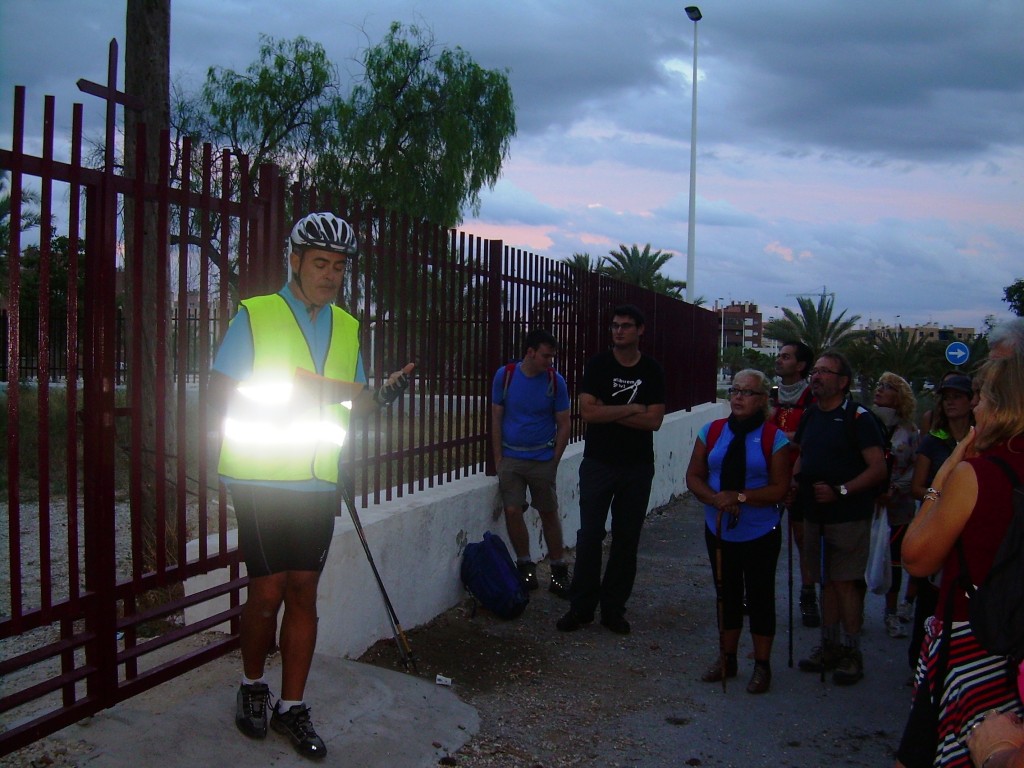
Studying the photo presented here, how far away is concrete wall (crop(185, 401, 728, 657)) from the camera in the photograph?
4.92 metres

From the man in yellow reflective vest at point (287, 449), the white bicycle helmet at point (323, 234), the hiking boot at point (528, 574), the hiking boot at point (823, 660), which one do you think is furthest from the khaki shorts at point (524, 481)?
the white bicycle helmet at point (323, 234)

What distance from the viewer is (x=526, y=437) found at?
6902 millimetres

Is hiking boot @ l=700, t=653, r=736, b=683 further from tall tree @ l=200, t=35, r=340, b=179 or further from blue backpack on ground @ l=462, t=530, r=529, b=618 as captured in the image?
tall tree @ l=200, t=35, r=340, b=179

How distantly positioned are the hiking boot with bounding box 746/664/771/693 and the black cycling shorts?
2754mm

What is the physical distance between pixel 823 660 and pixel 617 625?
1.33 meters

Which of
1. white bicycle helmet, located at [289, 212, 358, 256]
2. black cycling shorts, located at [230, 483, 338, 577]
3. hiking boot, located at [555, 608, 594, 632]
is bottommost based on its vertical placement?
hiking boot, located at [555, 608, 594, 632]

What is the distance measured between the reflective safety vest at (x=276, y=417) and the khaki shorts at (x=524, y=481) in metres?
3.25

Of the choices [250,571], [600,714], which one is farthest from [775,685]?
[250,571]

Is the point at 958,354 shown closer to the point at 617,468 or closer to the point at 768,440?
the point at 617,468

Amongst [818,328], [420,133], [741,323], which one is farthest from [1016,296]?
[741,323]

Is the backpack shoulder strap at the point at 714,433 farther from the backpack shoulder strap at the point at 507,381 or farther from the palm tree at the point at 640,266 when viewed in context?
the palm tree at the point at 640,266

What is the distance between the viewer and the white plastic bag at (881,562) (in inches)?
250

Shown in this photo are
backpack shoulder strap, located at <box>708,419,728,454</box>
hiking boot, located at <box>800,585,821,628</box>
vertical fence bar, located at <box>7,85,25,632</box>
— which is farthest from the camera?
hiking boot, located at <box>800,585,821,628</box>

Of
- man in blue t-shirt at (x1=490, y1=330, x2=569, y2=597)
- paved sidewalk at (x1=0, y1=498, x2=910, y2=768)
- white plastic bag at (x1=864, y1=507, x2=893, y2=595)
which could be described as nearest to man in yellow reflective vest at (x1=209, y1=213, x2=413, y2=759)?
paved sidewalk at (x1=0, y1=498, x2=910, y2=768)
